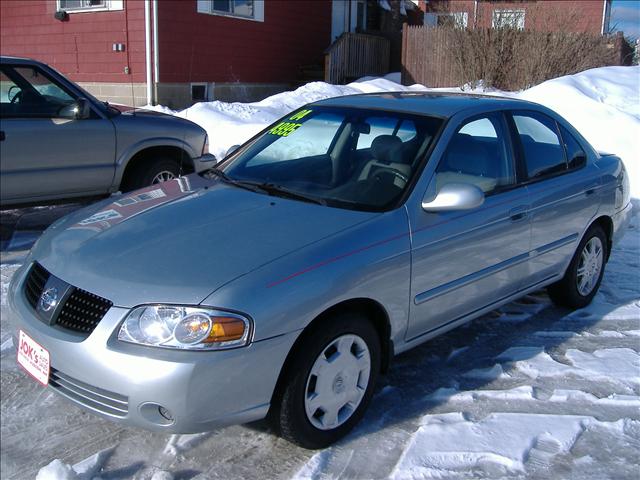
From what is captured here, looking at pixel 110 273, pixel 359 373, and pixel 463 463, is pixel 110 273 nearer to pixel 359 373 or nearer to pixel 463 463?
pixel 359 373

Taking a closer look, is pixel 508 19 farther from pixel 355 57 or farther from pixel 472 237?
pixel 472 237

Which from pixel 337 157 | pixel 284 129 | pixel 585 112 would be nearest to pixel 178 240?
pixel 337 157

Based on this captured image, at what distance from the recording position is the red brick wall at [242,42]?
14664 mm

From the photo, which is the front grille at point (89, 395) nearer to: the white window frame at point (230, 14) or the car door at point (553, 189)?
the car door at point (553, 189)

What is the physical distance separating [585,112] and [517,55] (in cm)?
465

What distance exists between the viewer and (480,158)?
4.28 meters

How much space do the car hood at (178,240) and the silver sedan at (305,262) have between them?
0.01 meters

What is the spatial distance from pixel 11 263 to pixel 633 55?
1492cm

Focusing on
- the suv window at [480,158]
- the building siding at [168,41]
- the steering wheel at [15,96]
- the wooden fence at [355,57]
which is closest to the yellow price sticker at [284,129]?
the suv window at [480,158]

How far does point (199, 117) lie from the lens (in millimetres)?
11445

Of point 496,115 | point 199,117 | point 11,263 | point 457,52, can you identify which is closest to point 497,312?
point 496,115

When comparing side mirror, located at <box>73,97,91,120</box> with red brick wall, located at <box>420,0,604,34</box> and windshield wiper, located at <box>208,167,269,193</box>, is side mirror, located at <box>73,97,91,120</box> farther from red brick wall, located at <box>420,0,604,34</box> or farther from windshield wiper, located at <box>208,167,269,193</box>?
red brick wall, located at <box>420,0,604,34</box>

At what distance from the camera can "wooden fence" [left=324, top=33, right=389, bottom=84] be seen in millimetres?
18328

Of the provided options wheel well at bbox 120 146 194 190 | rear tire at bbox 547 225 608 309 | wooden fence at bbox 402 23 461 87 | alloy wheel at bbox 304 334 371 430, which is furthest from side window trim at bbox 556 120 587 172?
wooden fence at bbox 402 23 461 87
